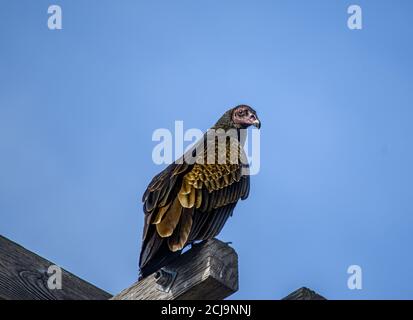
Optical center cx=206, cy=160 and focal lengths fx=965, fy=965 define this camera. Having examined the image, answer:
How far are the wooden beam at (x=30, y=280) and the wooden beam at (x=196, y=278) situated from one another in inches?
19.8

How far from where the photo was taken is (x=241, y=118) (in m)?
8.62

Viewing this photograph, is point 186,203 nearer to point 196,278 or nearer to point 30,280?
point 30,280

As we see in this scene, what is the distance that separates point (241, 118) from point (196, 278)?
460cm

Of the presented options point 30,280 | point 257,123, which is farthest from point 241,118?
point 30,280

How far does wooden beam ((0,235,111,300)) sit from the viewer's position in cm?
460

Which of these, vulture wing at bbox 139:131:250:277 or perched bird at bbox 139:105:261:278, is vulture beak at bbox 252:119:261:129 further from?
vulture wing at bbox 139:131:250:277

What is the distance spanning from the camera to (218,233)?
586 cm

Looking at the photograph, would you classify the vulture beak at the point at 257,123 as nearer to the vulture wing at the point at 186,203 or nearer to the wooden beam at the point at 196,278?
the vulture wing at the point at 186,203

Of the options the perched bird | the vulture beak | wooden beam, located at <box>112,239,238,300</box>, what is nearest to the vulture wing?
the perched bird

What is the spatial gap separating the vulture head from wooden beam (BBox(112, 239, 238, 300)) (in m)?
4.18
